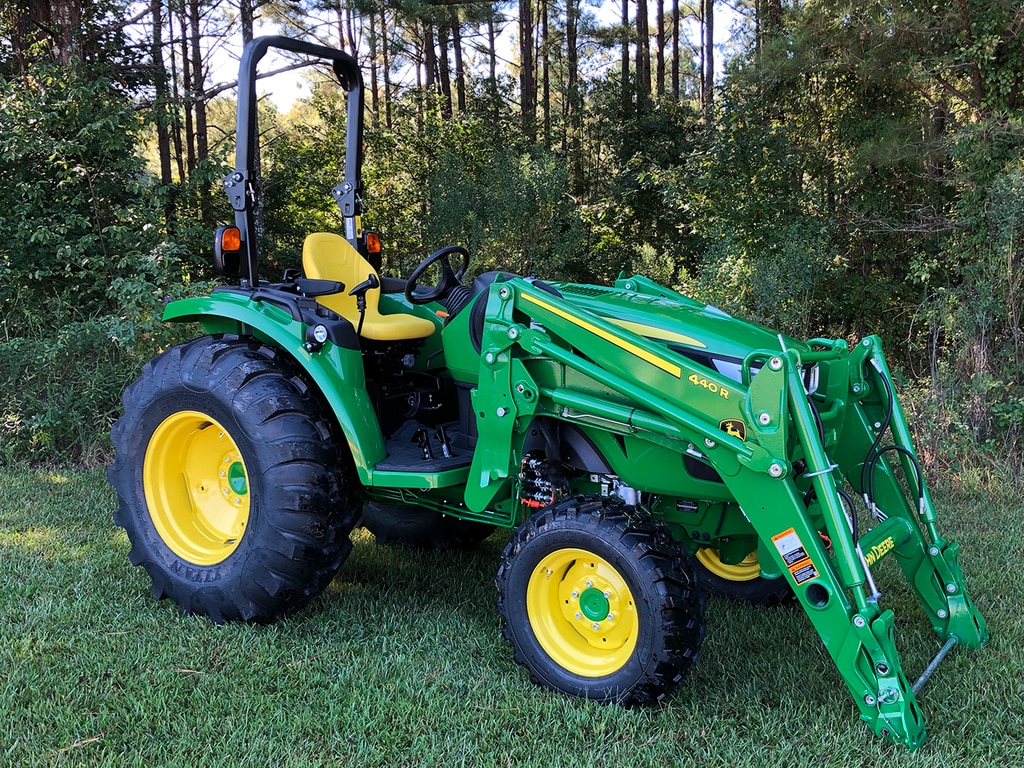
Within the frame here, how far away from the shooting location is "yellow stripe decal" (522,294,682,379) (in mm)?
2662

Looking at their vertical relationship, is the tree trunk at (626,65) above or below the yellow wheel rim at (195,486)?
above

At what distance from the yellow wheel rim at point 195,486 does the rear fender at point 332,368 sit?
18.8 inches

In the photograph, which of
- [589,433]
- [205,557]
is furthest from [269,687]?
[589,433]

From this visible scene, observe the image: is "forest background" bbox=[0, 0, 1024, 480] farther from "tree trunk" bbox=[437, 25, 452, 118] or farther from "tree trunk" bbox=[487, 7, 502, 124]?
"tree trunk" bbox=[437, 25, 452, 118]

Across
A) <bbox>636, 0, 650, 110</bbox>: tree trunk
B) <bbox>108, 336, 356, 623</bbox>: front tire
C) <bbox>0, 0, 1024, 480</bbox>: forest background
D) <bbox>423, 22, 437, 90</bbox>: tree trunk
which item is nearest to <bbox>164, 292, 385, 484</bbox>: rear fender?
<bbox>108, 336, 356, 623</bbox>: front tire

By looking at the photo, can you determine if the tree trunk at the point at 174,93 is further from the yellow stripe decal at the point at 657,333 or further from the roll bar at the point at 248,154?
the yellow stripe decal at the point at 657,333

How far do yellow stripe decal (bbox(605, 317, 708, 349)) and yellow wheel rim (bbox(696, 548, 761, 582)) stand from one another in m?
1.08

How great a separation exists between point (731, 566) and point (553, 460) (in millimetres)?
1100

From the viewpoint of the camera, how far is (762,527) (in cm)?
249

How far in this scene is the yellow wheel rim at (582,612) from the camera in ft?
8.82

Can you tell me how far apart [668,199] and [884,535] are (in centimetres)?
833

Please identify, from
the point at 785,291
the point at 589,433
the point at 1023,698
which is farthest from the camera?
the point at 785,291

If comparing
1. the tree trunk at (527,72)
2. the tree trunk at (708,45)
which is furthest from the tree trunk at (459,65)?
the tree trunk at (708,45)

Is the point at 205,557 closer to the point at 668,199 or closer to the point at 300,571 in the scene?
the point at 300,571
